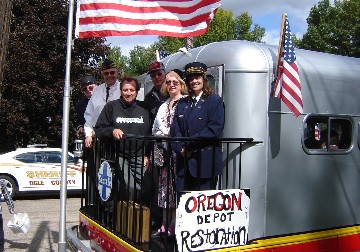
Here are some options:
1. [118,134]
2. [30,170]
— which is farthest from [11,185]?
[118,134]

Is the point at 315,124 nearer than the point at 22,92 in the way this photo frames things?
Yes

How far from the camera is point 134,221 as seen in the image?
396cm

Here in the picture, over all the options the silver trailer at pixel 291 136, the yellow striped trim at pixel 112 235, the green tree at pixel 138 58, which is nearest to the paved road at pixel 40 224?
the yellow striped trim at pixel 112 235

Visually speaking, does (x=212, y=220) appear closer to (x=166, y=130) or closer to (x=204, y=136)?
(x=204, y=136)

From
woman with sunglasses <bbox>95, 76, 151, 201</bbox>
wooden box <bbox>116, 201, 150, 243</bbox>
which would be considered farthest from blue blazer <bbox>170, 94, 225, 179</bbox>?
woman with sunglasses <bbox>95, 76, 151, 201</bbox>

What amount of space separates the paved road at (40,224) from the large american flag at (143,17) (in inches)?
155

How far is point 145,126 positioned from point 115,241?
1.23 meters

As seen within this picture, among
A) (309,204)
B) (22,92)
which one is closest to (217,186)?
(309,204)

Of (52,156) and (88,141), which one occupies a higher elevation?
(88,141)

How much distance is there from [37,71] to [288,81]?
46.2 feet

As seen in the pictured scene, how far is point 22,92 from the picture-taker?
1605 cm

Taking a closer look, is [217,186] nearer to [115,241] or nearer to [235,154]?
[235,154]

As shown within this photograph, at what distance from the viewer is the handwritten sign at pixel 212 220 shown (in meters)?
3.41

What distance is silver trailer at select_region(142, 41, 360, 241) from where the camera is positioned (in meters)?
3.95
